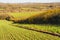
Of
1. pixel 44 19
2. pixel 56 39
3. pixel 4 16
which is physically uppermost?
pixel 56 39

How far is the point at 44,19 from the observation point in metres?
30.8

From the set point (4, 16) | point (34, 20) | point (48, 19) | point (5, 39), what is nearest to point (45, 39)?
point (5, 39)

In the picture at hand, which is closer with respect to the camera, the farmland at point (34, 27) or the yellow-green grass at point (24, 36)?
the yellow-green grass at point (24, 36)

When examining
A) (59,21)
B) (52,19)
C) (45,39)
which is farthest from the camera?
(52,19)

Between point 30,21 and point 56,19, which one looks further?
point 30,21

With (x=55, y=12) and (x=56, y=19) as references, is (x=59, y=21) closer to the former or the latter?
(x=56, y=19)

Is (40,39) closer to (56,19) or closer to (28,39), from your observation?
(28,39)

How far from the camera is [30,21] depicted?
32.6 metres

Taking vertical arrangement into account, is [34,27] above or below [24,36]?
below

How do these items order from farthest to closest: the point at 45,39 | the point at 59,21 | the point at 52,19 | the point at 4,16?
the point at 4,16 → the point at 52,19 → the point at 59,21 → the point at 45,39

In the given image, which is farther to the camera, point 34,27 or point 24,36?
point 34,27

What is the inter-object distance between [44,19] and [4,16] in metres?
16.5

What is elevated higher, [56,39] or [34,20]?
[56,39]

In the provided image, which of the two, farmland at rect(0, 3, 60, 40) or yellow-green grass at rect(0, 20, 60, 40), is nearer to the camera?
yellow-green grass at rect(0, 20, 60, 40)
